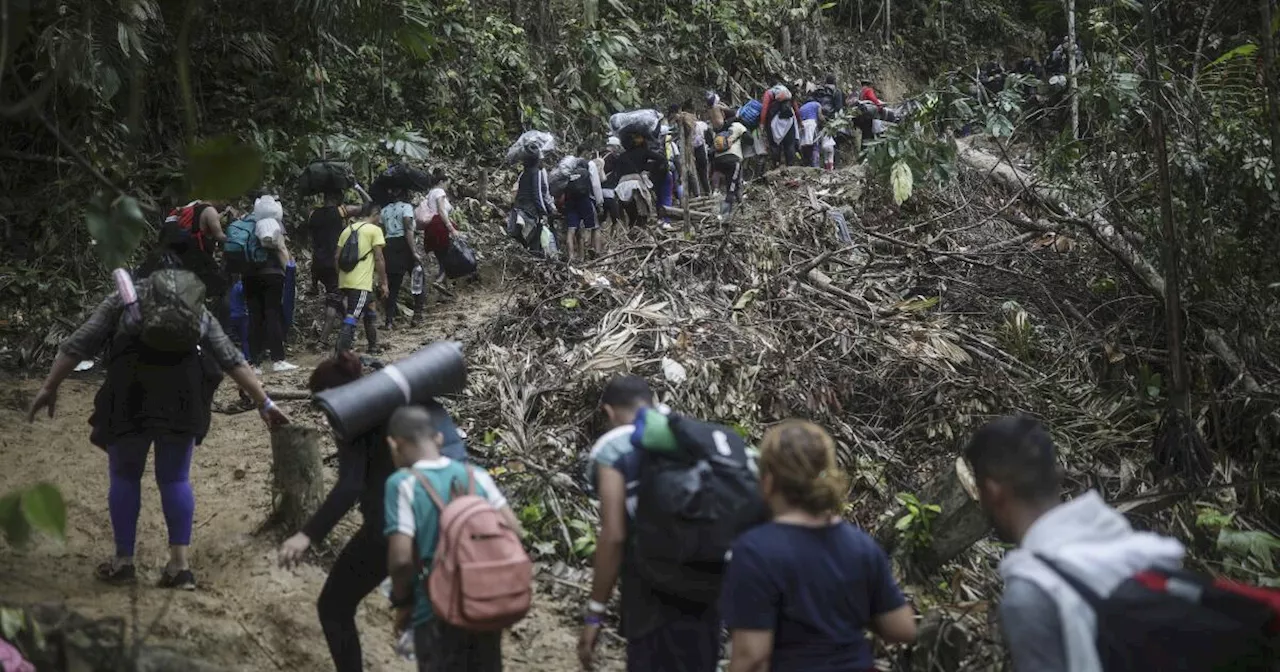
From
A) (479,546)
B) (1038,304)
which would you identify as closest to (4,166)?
(479,546)

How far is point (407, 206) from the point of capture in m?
11.3

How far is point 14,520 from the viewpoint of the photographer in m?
2.81

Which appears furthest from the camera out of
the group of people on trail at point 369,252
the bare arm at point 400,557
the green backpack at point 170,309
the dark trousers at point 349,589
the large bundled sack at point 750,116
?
the large bundled sack at point 750,116

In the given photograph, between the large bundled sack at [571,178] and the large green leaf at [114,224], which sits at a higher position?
the large green leaf at [114,224]

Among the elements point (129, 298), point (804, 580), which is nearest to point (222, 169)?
point (804, 580)

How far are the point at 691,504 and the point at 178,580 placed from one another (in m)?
3.15

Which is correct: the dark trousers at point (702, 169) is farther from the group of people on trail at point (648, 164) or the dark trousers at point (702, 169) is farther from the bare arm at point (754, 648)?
the bare arm at point (754, 648)

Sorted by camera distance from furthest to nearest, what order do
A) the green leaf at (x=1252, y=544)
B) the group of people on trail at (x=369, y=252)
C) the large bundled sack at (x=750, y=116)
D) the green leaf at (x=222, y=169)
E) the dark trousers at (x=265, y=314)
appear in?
the large bundled sack at (x=750, y=116) → the group of people on trail at (x=369, y=252) → the dark trousers at (x=265, y=314) → the green leaf at (x=1252, y=544) → the green leaf at (x=222, y=169)

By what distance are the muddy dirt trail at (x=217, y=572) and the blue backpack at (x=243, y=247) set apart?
4.13 ft

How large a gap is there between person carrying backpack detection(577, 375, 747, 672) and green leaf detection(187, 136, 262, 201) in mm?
1627

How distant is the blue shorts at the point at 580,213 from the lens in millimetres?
13375

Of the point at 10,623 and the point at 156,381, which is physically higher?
the point at 156,381

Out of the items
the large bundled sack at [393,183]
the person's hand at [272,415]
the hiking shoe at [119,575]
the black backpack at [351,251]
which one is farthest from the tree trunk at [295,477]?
the large bundled sack at [393,183]

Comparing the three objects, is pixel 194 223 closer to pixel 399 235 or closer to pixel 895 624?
pixel 399 235
